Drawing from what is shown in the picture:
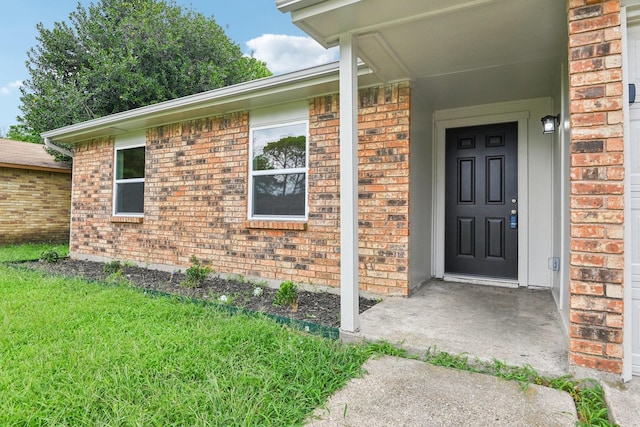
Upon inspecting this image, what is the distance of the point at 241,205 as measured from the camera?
16.6ft

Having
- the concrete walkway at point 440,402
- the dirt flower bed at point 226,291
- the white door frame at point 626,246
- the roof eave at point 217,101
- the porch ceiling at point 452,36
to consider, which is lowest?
the concrete walkway at point 440,402

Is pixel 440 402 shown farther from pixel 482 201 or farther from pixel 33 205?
pixel 33 205

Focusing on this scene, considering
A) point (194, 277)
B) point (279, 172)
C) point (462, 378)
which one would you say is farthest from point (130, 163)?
point (462, 378)

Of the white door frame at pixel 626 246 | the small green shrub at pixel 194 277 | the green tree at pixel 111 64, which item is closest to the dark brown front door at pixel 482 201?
the white door frame at pixel 626 246

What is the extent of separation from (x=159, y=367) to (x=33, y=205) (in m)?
10.4

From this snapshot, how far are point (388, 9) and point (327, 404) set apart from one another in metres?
2.51

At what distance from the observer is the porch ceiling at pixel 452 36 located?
241 centimetres

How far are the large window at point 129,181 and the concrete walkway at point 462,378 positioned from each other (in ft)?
15.9

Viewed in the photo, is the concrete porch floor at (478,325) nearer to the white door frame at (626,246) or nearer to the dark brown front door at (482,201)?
the white door frame at (626,246)

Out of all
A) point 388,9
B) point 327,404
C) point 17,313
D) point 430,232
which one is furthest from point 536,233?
point 17,313

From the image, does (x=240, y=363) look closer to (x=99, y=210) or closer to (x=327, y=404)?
(x=327, y=404)

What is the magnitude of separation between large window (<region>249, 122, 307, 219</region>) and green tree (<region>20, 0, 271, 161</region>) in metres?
7.72

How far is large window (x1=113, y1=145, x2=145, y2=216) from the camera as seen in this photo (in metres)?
6.31

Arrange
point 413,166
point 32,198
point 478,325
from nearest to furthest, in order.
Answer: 1. point 478,325
2. point 413,166
3. point 32,198
